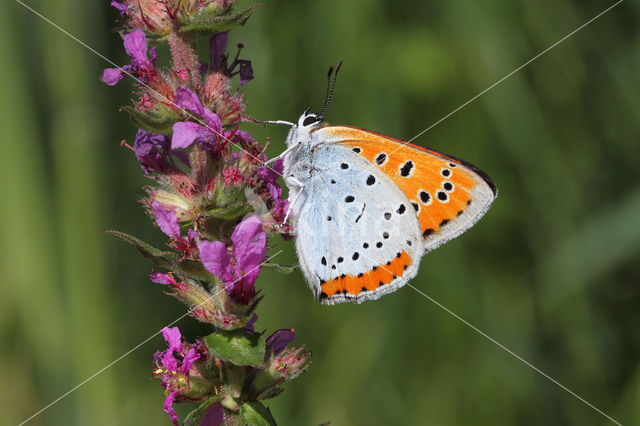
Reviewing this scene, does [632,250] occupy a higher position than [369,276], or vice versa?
[369,276]

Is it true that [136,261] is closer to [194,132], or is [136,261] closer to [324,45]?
[324,45]

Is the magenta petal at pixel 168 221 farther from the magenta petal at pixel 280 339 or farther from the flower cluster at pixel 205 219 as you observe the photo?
the magenta petal at pixel 280 339

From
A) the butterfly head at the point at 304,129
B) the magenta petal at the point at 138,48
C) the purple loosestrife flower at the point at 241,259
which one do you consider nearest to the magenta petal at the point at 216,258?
the purple loosestrife flower at the point at 241,259

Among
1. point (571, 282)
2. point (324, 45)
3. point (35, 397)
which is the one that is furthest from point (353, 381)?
point (324, 45)

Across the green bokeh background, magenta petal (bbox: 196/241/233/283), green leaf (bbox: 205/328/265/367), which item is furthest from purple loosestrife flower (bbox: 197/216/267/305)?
the green bokeh background

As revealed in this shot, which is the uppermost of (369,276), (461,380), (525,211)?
(369,276)

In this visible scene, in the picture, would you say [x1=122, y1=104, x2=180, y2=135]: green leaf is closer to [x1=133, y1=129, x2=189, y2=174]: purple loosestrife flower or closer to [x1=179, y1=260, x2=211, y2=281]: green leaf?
[x1=133, y1=129, x2=189, y2=174]: purple loosestrife flower
